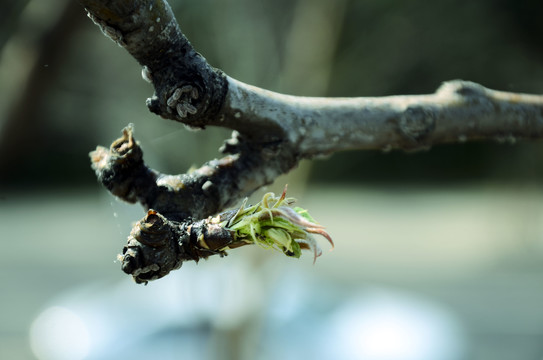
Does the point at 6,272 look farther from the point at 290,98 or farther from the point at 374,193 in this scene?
the point at 290,98

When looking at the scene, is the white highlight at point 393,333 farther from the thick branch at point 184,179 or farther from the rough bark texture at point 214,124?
the thick branch at point 184,179

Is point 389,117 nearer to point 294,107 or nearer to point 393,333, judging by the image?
point 294,107

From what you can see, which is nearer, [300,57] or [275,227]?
[275,227]

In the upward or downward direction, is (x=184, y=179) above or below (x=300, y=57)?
below

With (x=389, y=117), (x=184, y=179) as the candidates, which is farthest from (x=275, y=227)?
(x=389, y=117)

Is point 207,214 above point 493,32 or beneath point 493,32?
beneath

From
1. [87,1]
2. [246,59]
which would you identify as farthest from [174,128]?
[87,1]
